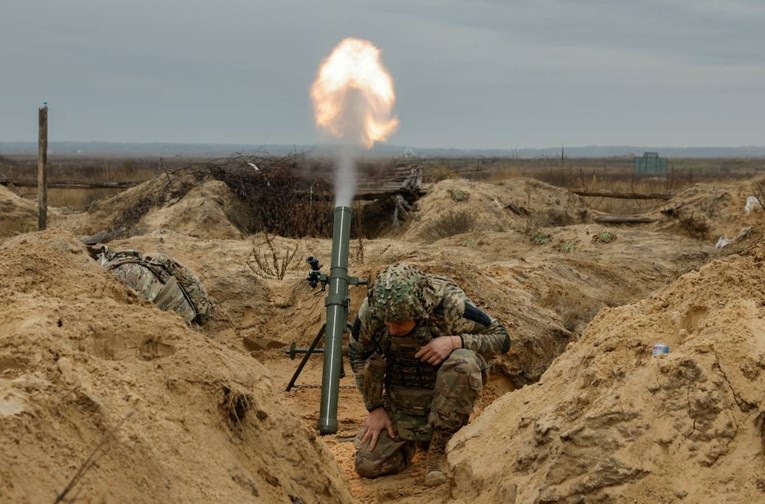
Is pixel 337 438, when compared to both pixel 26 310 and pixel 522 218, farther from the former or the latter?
pixel 522 218

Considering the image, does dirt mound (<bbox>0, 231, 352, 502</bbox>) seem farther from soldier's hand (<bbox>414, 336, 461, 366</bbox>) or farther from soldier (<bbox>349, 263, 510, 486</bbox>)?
soldier's hand (<bbox>414, 336, 461, 366</bbox>)

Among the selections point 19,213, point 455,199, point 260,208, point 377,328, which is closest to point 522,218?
point 455,199

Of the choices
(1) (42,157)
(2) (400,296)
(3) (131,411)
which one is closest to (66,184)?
(1) (42,157)

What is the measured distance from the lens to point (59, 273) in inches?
241

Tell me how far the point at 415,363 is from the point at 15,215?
14.5m

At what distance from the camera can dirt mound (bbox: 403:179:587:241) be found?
66.1 feet

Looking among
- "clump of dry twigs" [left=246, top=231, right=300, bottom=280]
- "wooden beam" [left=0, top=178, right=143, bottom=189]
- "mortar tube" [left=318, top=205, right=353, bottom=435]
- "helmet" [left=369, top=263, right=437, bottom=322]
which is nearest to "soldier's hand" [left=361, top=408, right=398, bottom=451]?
"mortar tube" [left=318, top=205, right=353, bottom=435]

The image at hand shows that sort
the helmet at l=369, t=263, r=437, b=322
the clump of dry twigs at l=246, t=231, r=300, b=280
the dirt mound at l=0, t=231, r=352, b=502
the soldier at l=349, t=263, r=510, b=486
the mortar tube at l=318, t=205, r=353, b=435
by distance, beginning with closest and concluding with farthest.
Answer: the dirt mound at l=0, t=231, r=352, b=502
the helmet at l=369, t=263, r=437, b=322
the soldier at l=349, t=263, r=510, b=486
the mortar tube at l=318, t=205, r=353, b=435
the clump of dry twigs at l=246, t=231, r=300, b=280

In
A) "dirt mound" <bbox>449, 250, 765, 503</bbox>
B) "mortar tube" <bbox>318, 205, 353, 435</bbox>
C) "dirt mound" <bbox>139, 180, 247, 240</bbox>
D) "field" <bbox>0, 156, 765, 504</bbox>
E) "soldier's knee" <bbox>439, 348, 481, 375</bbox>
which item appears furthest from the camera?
"dirt mound" <bbox>139, 180, 247, 240</bbox>

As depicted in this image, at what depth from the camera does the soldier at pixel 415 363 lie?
6.38 metres

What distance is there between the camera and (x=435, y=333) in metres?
6.66

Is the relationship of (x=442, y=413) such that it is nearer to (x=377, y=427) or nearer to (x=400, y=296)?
(x=377, y=427)

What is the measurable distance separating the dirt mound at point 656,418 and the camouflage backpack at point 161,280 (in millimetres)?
3350

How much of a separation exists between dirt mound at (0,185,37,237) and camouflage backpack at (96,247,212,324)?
10.6m
